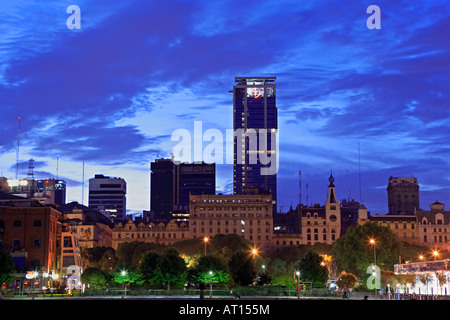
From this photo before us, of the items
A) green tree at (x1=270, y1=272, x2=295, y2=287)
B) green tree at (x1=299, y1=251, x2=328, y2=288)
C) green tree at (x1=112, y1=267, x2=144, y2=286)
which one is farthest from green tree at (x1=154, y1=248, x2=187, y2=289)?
green tree at (x1=299, y1=251, x2=328, y2=288)

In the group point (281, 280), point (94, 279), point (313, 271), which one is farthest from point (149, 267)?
point (313, 271)

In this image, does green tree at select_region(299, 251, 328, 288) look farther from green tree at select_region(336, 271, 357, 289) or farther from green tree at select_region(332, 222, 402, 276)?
green tree at select_region(332, 222, 402, 276)

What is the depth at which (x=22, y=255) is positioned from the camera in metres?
142

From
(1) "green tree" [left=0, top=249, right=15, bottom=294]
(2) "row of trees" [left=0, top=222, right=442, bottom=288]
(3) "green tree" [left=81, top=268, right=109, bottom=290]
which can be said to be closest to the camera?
(1) "green tree" [left=0, top=249, right=15, bottom=294]

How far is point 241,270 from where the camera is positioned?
442 feet

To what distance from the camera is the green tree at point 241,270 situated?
134500 millimetres

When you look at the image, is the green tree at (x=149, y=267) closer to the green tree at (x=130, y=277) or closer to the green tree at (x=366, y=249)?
the green tree at (x=130, y=277)

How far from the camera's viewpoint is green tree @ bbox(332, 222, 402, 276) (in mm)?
154500

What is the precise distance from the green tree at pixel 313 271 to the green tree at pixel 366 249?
2140cm

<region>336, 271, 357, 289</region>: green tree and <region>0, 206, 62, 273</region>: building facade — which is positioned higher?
<region>0, 206, 62, 273</region>: building facade

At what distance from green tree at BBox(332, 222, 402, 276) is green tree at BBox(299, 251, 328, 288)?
21397 millimetres

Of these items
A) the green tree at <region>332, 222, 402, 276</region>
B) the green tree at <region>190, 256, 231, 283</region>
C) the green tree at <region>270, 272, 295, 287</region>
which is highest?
the green tree at <region>332, 222, 402, 276</region>
